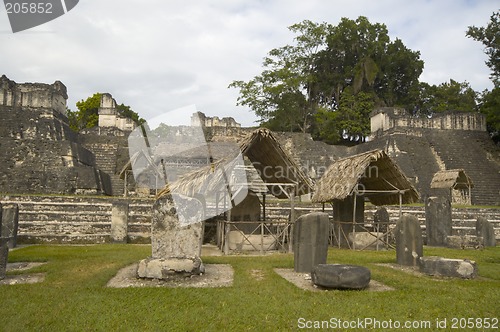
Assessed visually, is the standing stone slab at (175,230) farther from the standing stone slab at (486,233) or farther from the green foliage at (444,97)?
the green foliage at (444,97)

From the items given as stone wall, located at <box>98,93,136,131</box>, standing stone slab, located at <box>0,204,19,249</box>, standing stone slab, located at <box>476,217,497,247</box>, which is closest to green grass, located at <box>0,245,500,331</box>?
standing stone slab, located at <box>0,204,19,249</box>

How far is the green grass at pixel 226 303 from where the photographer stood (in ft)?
15.5

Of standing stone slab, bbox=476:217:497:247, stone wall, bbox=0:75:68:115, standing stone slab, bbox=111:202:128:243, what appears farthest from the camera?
stone wall, bbox=0:75:68:115

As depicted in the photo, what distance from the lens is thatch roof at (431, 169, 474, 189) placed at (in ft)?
71.8

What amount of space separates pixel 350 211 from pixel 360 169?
1.88 metres

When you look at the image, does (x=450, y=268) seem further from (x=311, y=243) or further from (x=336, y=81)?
(x=336, y=81)

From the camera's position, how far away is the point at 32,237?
502 inches

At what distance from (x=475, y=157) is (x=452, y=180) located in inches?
341

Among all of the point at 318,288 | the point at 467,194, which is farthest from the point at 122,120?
the point at 318,288

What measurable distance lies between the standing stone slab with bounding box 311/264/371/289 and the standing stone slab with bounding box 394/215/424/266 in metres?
2.80

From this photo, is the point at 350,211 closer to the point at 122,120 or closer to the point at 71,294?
the point at 71,294

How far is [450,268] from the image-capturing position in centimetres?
768

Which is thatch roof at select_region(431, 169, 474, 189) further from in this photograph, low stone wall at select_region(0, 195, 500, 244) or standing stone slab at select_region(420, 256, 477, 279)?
standing stone slab at select_region(420, 256, 477, 279)

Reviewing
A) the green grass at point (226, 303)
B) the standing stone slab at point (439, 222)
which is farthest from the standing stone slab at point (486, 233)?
the green grass at point (226, 303)
